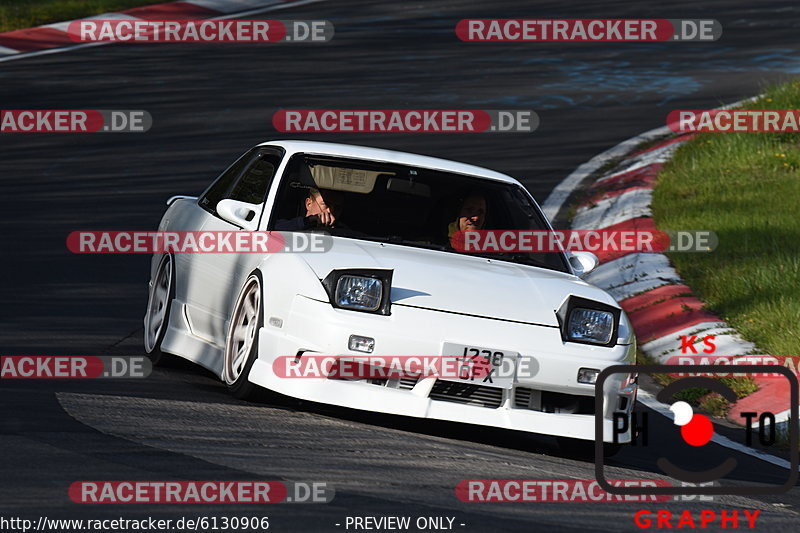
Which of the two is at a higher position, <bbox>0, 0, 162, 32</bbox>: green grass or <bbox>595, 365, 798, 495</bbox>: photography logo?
<bbox>0, 0, 162, 32</bbox>: green grass

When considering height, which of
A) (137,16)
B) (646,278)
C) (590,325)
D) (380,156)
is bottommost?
(590,325)

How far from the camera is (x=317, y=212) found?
8312 mm

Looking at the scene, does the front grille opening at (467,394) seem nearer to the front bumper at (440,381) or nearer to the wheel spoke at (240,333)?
the front bumper at (440,381)

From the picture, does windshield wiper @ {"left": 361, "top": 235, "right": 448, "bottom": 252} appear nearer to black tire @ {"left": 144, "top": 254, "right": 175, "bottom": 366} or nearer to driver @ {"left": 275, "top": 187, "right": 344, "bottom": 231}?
driver @ {"left": 275, "top": 187, "right": 344, "bottom": 231}

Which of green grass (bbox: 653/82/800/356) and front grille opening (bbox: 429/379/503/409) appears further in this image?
green grass (bbox: 653/82/800/356)

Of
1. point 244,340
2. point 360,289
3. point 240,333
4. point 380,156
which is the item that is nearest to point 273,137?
point 380,156

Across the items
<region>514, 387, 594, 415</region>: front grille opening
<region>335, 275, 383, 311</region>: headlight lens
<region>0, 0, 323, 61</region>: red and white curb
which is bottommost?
<region>514, 387, 594, 415</region>: front grille opening

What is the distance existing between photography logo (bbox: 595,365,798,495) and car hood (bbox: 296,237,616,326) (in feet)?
1.70

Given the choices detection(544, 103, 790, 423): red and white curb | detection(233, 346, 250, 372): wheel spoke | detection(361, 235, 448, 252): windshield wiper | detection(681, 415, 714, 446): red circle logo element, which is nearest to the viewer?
detection(233, 346, 250, 372): wheel spoke

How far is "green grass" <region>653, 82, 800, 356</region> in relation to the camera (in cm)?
1073

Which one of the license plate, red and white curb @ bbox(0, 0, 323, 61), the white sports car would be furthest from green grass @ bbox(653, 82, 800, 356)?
red and white curb @ bbox(0, 0, 323, 61)

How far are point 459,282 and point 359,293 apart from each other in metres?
0.54

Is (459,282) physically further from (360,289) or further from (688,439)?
(688,439)

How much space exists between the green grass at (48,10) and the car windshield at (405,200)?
15.4 meters
